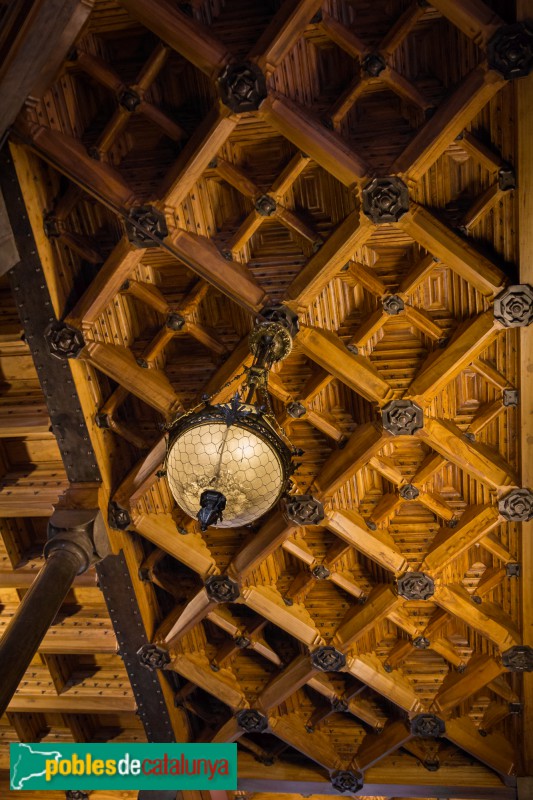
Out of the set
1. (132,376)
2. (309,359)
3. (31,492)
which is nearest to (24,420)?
(31,492)

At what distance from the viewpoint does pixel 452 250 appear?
14.4 feet

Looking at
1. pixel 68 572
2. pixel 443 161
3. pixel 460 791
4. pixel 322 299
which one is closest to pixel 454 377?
pixel 322 299

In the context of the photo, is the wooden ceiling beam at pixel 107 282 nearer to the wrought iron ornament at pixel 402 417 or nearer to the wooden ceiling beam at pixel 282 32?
the wooden ceiling beam at pixel 282 32

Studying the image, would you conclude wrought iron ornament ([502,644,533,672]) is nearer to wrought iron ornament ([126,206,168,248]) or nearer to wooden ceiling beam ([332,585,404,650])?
wooden ceiling beam ([332,585,404,650])

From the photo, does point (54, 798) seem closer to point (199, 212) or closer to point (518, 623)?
point (518, 623)

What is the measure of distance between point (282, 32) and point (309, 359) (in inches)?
86.2

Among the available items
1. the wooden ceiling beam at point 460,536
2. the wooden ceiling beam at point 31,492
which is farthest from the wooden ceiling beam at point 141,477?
the wooden ceiling beam at point 460,536

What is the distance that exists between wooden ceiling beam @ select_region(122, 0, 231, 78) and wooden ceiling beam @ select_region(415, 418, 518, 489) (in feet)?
8.45

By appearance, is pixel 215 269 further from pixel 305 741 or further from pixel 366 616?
pixel 305 741

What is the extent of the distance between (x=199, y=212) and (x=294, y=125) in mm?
962

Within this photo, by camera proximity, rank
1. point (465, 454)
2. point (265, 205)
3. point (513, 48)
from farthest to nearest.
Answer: point (465, 454), point (265, 205), point (513, 48)

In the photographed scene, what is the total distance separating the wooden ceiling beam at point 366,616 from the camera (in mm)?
5848

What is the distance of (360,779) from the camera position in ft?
21.6

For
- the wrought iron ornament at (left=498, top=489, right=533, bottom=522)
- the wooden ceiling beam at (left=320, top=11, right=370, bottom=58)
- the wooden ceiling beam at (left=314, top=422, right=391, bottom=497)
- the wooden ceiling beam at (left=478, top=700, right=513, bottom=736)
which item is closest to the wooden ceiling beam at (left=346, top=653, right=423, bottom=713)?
the wooden ceiling beam at (left=478, top=700, right=513, bottom=736)
